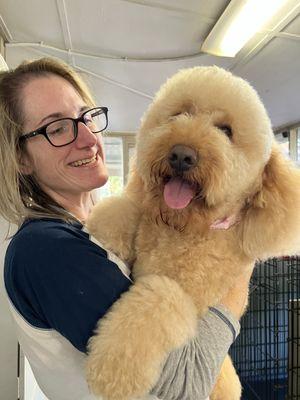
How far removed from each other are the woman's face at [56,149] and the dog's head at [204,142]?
213mm

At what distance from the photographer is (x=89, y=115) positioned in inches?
46.7

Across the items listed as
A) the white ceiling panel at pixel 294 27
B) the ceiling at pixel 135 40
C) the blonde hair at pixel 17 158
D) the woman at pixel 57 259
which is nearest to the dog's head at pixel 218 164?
the woman at pixel 57 259

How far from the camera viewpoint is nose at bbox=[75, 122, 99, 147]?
109 centimetres

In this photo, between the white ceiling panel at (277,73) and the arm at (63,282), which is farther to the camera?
the white ceiling panel at (277,73)

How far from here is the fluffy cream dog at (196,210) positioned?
2.54 feet

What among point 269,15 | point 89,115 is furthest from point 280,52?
point 89,115

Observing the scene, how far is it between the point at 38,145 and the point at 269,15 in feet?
5.40

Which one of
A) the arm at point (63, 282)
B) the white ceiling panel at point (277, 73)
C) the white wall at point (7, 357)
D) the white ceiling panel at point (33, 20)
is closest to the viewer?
the arm at point (63, 282)

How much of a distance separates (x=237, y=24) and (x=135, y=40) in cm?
72

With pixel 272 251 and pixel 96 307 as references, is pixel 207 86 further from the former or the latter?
pixel 96 307

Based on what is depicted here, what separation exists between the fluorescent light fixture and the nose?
1.23 metres

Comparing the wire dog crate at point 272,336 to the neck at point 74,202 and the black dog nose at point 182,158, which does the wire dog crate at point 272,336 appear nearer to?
the neck at point 74,202

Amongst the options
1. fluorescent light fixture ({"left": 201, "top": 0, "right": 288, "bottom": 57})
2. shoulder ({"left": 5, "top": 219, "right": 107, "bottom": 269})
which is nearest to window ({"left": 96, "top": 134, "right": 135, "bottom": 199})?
fluorescent light fixture ({"left": 201, "top": 0, "right": 288, "bottom": 57})

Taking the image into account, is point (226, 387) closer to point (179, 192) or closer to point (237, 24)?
point (179, 192)
